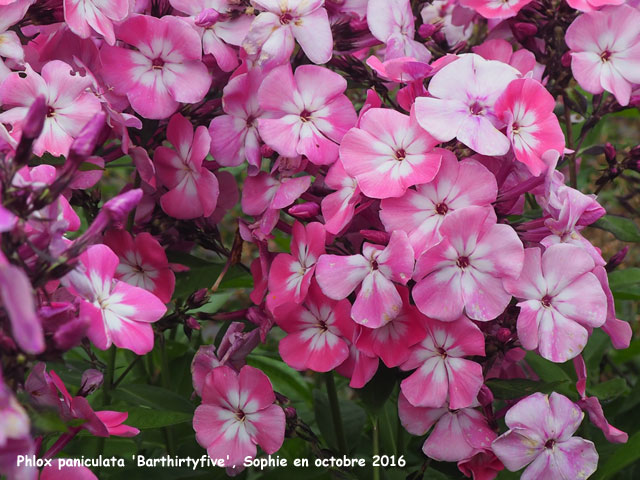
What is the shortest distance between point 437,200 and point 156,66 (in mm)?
455

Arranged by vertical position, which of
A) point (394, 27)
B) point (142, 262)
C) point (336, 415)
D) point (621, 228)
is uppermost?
point (394, 27)

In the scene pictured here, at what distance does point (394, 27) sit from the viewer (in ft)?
3.97

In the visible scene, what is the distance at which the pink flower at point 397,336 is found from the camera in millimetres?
1009

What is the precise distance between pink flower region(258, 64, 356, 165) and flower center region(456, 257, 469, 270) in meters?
0.25

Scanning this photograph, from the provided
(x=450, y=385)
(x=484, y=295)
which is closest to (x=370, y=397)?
(x=450, y=385)

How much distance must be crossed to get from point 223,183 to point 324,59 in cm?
26

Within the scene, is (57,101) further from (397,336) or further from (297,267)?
(397,336)

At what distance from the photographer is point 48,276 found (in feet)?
2.41

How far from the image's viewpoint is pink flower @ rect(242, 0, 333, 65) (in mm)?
1105

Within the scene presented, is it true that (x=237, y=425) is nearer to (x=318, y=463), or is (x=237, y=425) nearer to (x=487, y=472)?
(x=318, y=463)

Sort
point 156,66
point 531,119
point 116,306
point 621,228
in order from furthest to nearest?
point 621,228 → point 156,66 → point 531,119 → point 116,306

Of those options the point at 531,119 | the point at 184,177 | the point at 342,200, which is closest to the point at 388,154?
the point at 342,200

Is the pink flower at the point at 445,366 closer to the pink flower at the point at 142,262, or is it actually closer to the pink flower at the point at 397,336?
the pink flower at the point at 397,336

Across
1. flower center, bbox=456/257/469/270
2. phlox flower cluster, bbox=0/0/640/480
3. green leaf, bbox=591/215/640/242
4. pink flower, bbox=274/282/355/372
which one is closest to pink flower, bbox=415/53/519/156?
phlox flower cluster, bbox=0/0/640/480
